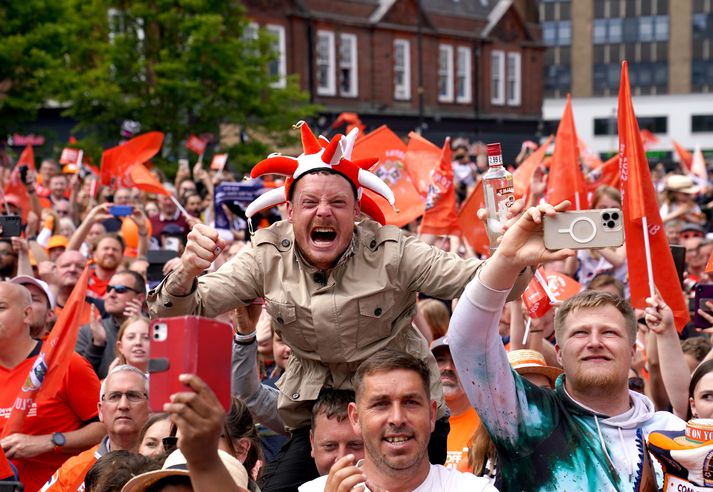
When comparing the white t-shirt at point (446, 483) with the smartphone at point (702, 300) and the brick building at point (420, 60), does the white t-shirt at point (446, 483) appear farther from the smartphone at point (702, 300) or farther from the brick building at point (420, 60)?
the brick building at point (420, 60)

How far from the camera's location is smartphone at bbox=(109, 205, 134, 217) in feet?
35.5

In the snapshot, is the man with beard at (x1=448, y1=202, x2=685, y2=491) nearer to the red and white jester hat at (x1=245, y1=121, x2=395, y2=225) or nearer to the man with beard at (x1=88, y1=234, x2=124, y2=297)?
the red and white jester hat at (x1=245, y1=121, x2=395, y2=225)

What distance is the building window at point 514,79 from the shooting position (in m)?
51.7

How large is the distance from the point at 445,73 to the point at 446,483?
44895 millimetres

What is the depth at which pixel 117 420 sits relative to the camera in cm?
578

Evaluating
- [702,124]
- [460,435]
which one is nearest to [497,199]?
[460,435]

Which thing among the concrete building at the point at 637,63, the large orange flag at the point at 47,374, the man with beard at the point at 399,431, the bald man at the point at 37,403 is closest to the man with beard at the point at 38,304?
the bald man at the point at 37,403

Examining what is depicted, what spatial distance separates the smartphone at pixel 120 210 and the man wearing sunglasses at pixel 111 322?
2.57 metres

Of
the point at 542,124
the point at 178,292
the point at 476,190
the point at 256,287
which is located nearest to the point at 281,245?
the point at 256,287

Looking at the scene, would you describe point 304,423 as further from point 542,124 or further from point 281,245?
point 542,124

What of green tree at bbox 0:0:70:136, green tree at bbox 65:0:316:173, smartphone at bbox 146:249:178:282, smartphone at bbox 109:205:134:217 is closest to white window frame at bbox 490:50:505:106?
green tree at bbox 65:0:316:173

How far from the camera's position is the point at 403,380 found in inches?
157

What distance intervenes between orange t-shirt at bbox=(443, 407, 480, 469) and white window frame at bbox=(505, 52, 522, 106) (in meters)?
46.4

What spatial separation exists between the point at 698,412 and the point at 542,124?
158 feet
